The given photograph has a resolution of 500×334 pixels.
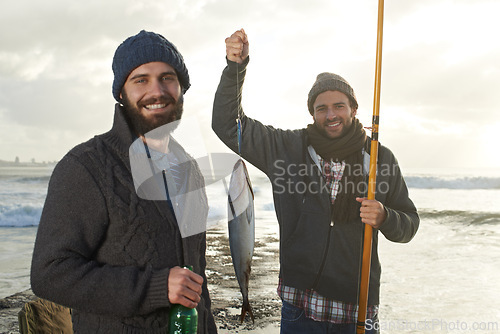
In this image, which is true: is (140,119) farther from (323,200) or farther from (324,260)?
(324,260)

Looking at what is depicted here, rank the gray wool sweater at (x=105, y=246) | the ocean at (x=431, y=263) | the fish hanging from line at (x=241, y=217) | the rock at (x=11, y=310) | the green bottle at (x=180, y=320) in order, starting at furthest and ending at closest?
the ocean at (x=431, y=263)
the rock at (x=11, y=310)
the fish hanging from line at (x=241, y=217)
the green bottle at (x=180, y=320)
the gray wool sweater at (x=105, y=246)

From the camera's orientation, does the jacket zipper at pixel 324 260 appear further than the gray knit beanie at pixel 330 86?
No

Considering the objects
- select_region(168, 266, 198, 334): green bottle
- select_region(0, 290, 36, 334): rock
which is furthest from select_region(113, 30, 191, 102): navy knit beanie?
select_region(0, 290, 36, 334): rock

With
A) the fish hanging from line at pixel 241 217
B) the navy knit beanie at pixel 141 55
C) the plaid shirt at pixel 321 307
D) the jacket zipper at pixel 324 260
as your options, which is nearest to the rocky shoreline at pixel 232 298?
the plaid shirt at pixel 321 307

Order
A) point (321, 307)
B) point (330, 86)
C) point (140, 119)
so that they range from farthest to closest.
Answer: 1. point (330, 86)
2. point (321, 307)
3. point (140, 119)

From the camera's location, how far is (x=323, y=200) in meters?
3.64

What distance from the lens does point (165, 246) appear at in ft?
7.53

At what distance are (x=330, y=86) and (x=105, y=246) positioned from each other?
2429 millimetres

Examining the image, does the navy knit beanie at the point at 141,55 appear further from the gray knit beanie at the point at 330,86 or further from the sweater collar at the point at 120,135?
the gray knit beanie at the point at 330,86

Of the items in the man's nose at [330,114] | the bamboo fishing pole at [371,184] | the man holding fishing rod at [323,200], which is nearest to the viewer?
the bamboo fishing pole at [371,184]

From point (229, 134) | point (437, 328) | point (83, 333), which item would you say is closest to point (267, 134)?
point (229, 134)

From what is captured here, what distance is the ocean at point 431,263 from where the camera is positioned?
21.1ft

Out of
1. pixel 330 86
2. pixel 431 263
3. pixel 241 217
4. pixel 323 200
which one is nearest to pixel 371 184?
pixel 323 200

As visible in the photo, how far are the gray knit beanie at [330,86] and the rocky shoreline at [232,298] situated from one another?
319cm
